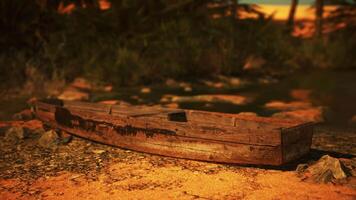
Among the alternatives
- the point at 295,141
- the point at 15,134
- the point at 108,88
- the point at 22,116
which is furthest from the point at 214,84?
the point at 295,141

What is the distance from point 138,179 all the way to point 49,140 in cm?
215

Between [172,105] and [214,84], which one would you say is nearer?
[172,105]

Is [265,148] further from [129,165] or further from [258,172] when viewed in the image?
[129,165]

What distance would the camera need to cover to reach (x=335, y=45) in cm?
1809

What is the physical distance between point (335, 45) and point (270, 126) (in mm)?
13417

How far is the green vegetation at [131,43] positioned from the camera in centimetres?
1262

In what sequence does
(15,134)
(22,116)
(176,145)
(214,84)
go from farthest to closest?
(214,84) < (22,116) < (15,134) < (176,145)

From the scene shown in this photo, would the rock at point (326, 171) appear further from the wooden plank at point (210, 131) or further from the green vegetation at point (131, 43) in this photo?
the green vegetation at point (131, 43)

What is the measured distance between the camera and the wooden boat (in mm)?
5031

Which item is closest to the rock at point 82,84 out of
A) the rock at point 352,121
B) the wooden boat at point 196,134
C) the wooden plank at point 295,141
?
the wooden boat at point 196,134

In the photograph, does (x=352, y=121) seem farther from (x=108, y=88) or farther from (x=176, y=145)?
(x=108, y=88)

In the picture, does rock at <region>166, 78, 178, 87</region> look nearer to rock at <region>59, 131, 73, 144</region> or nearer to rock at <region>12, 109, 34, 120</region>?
rock at <region>12, 109, 34, 120</region>

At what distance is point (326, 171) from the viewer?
490cm

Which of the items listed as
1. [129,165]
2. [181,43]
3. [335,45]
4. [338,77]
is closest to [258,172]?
[129,165]
